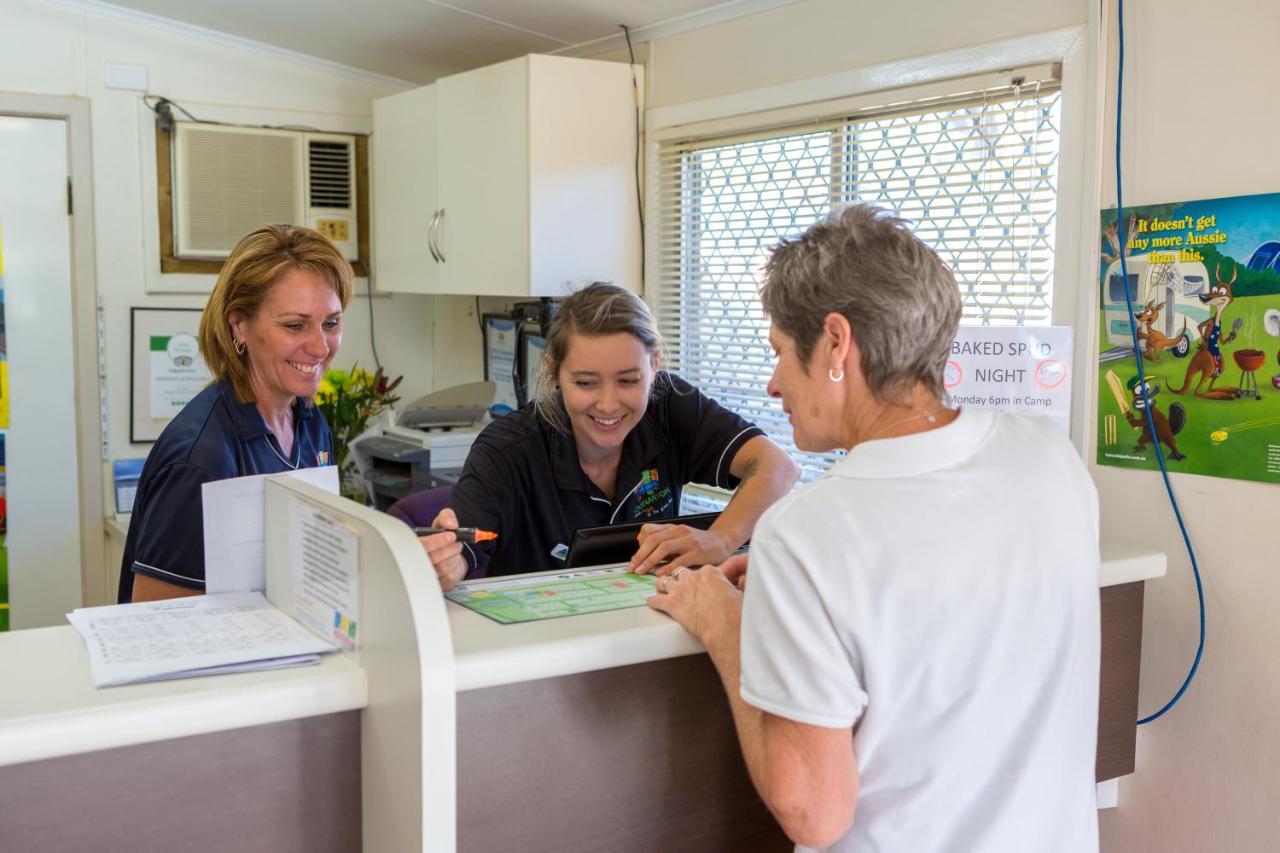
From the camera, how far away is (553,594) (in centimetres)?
146

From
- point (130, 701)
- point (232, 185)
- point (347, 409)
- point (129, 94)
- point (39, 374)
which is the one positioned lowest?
point (130, 701)

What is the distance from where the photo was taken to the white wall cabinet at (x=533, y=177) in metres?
3.18

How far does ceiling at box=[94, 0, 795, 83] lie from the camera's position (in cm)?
311

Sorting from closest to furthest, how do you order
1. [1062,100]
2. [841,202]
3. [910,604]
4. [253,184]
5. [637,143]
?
[910,604] < [1062,100] < [841,202] < [637,143] < [253,184]

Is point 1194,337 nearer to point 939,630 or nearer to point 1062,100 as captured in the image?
point 1062,100

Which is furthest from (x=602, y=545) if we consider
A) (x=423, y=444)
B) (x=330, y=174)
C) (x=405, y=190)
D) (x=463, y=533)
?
(x=330, y=174)

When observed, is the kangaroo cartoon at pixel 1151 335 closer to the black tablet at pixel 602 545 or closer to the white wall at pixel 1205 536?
the white wall at pixel 1205 536

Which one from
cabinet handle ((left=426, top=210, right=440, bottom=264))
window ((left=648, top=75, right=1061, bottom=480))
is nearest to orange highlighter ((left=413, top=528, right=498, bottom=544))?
window ((left=648, top=75, right=1061, bottom=480))

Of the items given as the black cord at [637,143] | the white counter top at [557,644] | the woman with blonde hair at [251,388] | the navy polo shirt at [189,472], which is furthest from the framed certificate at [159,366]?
the white counter top at [557,644]

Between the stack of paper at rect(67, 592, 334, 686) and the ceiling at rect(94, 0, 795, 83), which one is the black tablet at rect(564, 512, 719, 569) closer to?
the stack of paper at rect(67, 592, 334, 686)

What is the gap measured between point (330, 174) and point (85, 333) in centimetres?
97

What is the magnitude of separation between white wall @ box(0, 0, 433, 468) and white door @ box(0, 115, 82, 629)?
117 mm

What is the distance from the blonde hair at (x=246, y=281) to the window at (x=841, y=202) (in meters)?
1.17

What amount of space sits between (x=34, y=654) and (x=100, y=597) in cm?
279
